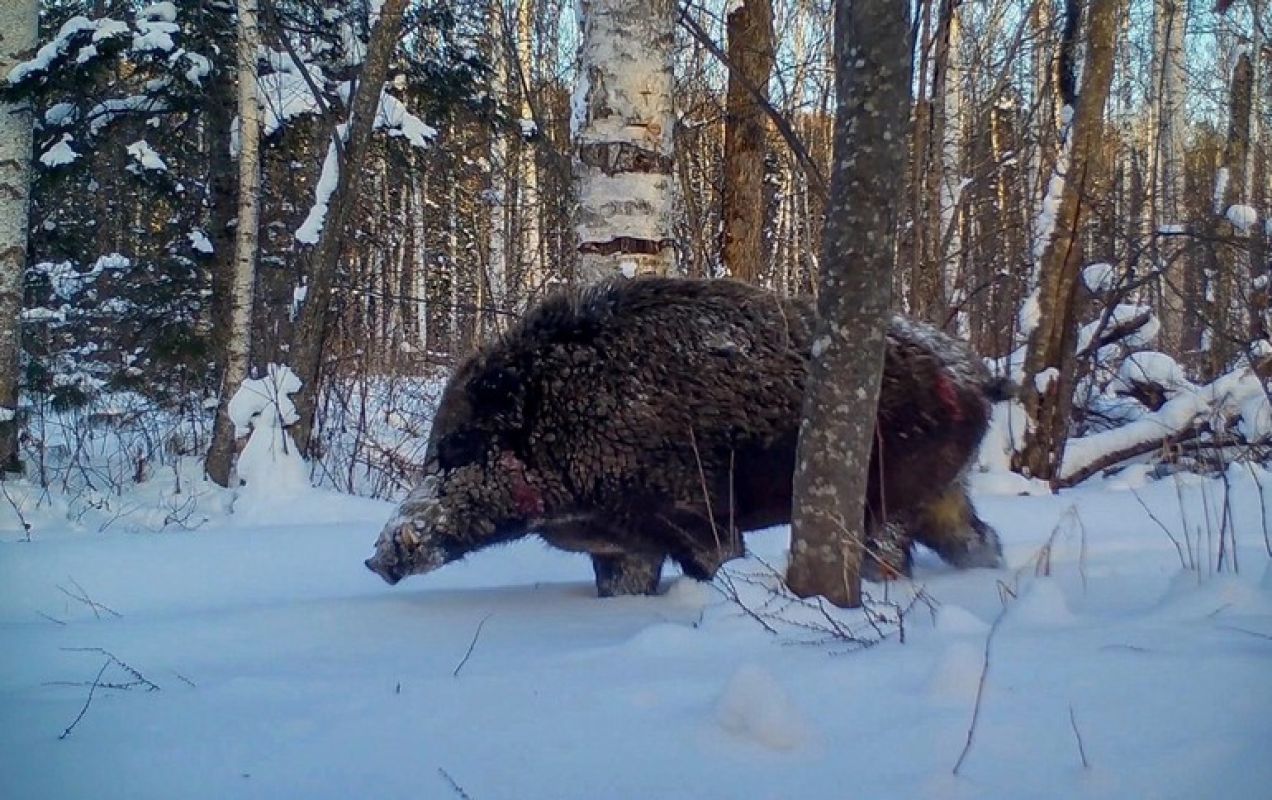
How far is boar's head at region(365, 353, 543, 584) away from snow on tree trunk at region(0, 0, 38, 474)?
5.66 metres

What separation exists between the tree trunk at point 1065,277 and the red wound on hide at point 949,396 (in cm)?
299

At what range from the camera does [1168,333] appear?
1305 cm

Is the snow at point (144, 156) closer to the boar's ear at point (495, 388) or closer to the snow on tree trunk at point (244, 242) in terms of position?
the snow on tree trunk at point (244, 242)

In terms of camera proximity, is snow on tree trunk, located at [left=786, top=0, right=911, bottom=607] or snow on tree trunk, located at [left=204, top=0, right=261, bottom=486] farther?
snow on tree trunk, located at [left=204, top=0, right=261, bottom=486]

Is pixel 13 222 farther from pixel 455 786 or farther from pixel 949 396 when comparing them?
pixel 455 786

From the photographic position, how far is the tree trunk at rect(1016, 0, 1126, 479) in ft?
20.4

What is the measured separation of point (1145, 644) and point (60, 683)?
218cm

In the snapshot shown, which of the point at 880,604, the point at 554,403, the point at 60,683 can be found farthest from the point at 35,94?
the point at 880,604

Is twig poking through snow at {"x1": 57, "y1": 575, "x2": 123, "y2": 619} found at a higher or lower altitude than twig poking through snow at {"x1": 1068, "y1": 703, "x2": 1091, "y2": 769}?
lower

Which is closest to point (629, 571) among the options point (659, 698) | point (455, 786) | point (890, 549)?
point (890, 549)

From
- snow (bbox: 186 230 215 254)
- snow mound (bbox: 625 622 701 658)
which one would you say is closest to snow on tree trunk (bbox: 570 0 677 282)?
snow mound (bbox: 625 622 701 658)

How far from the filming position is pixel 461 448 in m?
3.79

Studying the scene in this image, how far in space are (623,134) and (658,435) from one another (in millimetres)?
1888

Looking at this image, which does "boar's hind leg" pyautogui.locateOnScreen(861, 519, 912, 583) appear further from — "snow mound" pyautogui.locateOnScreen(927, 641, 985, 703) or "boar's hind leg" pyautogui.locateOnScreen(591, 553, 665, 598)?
"snow mound" pyautogui.locateOnScreen(927, 641, 985, 703)
